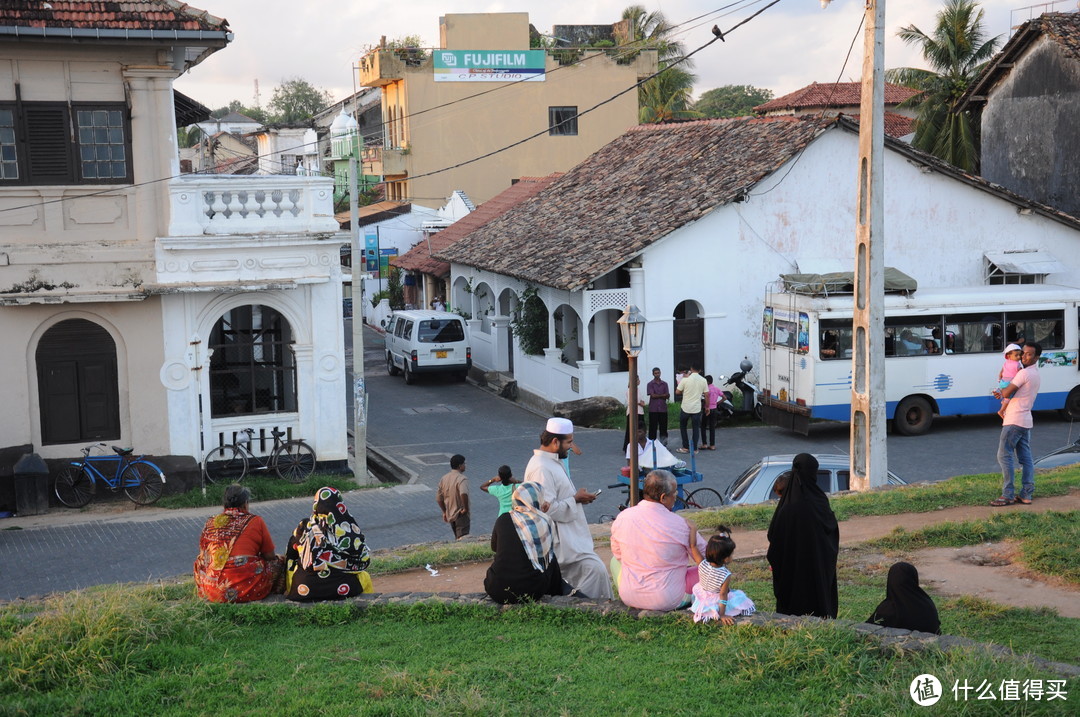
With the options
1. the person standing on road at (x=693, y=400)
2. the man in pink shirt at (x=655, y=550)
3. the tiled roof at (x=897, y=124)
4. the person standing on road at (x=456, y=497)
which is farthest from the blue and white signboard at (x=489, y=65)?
the man in pink shirt at (x=655, y=550)

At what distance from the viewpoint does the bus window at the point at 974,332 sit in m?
21.8

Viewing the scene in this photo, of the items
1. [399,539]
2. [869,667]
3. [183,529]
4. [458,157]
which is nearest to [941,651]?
[869,667]

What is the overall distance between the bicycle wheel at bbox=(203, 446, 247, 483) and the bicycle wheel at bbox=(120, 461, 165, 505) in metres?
0.89

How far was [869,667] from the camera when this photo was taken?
662cm

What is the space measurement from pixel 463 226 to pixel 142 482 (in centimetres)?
2278

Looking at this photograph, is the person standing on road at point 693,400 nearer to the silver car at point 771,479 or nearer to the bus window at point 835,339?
the bus window at point 835,339

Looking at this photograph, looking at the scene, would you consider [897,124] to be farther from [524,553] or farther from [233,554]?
[233,554]

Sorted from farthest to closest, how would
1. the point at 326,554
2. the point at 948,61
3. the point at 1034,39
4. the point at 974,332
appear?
the point at 948,61 → the point at 1034,39 → the point at 974,332 → the point at 326,554

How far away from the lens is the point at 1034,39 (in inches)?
1141

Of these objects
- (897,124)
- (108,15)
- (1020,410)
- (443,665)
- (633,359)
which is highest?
(897,124)

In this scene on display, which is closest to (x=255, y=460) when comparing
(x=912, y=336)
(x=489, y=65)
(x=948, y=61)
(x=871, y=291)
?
(x=871, y=291)

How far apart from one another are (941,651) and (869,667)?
42 centimetres

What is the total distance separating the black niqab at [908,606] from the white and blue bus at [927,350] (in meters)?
14.3

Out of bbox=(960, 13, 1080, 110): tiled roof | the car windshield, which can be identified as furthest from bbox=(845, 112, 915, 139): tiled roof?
the car windshield
